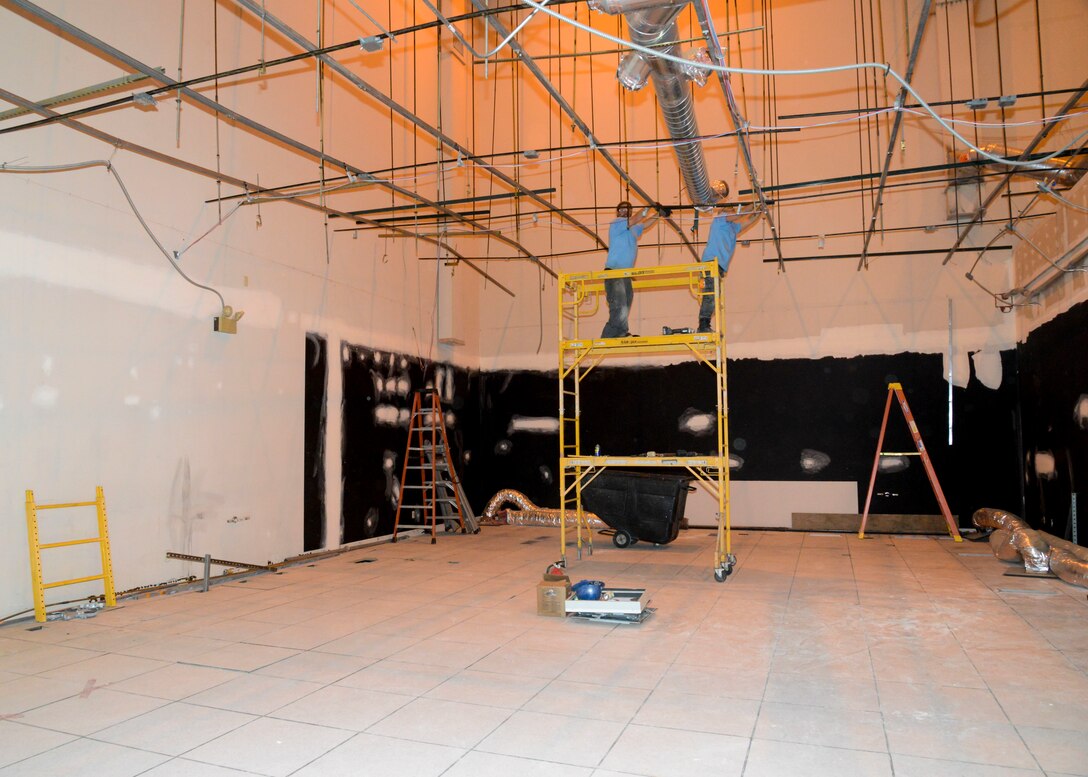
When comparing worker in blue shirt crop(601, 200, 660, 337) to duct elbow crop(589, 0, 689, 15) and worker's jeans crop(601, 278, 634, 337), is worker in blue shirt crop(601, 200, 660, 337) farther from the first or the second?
duct elbow crop(589, 0, 689, 15)

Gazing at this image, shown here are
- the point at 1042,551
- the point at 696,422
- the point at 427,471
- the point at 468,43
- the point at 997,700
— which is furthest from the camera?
the point at 696,422

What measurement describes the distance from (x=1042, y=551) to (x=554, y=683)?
568cm

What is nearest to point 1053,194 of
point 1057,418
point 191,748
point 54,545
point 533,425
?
point 1057,418

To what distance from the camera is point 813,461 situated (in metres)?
10.5

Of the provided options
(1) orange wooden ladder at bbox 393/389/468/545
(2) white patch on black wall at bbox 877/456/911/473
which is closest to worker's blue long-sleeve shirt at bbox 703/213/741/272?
(1) orange wooden ladder at bbox 393/389/468/545

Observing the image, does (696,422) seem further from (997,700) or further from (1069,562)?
(997,700)

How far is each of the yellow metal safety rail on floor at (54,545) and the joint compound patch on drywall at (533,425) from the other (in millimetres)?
6969

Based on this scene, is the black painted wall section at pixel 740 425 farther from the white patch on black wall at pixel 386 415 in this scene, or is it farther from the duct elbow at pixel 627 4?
the duct elbow at pixel 627 4

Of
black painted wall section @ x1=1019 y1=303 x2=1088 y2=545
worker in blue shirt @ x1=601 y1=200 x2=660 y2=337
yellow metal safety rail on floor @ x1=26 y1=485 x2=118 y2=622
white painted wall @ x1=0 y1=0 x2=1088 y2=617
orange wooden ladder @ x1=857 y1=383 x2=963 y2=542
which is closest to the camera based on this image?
yellow metal safety rail on floor @ x1=26 y1=485 x2=118 y2=622

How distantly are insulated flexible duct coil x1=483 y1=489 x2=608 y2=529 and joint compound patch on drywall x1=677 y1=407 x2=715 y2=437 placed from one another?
7.98 ft

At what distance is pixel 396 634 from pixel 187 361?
11.9ft

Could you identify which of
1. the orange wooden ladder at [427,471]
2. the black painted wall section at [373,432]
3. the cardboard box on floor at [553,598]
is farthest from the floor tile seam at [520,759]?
the orange wooden ladder at [427,471]

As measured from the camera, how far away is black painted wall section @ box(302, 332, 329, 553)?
8.34m

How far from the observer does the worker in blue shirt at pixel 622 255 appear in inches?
300
